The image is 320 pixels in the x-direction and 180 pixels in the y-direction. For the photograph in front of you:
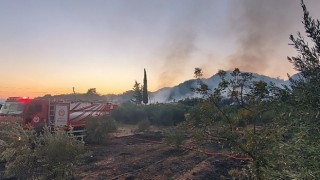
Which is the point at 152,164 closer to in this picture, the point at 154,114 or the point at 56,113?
the point at 56,113

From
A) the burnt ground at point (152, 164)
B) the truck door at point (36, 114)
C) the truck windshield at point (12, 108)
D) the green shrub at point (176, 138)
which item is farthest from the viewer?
the truck windshield at point (12, 108)

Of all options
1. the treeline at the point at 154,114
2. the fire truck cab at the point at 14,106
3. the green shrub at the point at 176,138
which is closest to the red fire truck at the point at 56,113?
the fire truck cab at the point at 14,106

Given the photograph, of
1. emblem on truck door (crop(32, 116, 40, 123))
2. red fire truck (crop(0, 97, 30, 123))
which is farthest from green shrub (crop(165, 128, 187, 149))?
red fire truck (crop(0, 97, 30, 123))

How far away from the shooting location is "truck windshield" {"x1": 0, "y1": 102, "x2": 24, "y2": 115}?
1914 cm

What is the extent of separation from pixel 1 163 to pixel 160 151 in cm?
783

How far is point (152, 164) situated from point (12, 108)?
10043 millimetres

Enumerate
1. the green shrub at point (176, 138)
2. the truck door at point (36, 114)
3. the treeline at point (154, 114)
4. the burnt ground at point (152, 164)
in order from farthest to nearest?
the treeline at point (154, 114)
the truck door at point (36, 114)
the green shrub at point (176, 138)
the burnt ground at point (152, 164)

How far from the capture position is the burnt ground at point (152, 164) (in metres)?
12.3

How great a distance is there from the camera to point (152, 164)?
1417 centimetres

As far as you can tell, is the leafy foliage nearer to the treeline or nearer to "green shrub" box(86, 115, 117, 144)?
the treeline

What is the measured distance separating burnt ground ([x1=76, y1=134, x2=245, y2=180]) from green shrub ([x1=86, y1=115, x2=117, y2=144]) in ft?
8.70

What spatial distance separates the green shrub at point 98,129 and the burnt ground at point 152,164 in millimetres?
2651

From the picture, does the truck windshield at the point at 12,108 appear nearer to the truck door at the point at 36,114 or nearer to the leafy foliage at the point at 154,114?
the truck door at the point at 36,114

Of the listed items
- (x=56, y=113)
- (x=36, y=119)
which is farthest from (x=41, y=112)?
(x=56, y=113)
